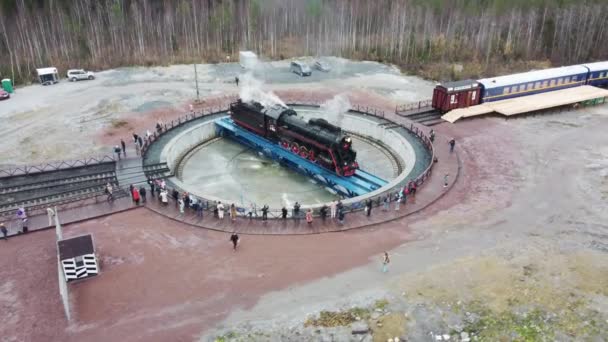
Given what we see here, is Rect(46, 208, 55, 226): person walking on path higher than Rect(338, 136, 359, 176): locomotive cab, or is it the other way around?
Rect(338, 136, 359, 176): locomotive cab

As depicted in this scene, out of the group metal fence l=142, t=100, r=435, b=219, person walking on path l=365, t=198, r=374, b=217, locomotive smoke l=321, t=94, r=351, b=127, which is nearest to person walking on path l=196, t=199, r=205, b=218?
metal fence l=142, t=100, r=435, b=219

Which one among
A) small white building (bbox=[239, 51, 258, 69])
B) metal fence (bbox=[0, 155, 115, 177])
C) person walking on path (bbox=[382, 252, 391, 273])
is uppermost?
small white building (bbox=[239, 51, 258, 69])

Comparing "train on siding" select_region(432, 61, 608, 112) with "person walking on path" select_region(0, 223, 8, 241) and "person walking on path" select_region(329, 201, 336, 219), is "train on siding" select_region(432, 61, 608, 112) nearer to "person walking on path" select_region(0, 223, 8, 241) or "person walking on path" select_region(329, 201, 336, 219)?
"person walking on path" select_region(329, 201, 336, 219)

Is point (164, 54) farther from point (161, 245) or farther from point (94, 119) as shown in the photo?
point (161, 245)

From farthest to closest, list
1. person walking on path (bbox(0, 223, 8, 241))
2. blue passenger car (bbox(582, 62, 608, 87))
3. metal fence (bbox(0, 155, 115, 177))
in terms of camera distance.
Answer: blue passenger car (bbox(582, 62, 608, 87))
metal fence (bbox(0, 155, 115, 177))
person walking on path (bbox(0, 223, 8, 241))

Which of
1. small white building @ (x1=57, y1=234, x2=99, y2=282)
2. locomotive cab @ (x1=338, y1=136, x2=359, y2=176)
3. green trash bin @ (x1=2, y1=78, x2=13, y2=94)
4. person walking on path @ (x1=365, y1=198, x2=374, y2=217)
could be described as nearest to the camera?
small white building @ (x1=57, y1=234, x2=99, y2=282)

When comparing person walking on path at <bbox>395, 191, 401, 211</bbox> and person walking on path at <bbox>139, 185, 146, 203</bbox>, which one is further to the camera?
person walking on path at <bbox>139, 185, 146, 203</bbox>

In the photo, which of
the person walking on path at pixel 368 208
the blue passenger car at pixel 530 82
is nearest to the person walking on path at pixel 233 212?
the person walking on path at pixel 368 208
